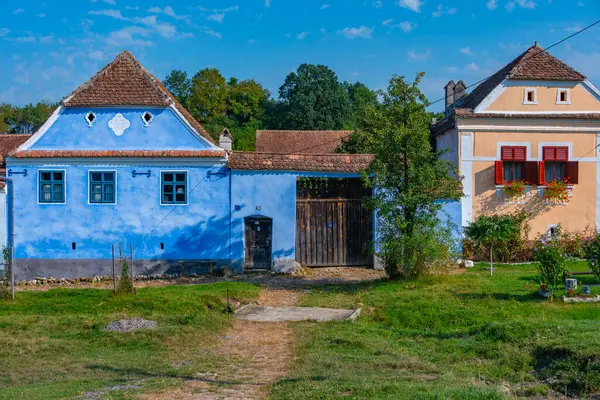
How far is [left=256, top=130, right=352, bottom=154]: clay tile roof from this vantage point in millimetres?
44312

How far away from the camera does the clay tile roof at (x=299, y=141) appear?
44.3 m

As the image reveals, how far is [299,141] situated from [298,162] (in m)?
23.8

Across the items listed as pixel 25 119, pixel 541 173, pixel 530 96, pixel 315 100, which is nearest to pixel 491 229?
pixel 541 173

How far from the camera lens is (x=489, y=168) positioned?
81.9 ft

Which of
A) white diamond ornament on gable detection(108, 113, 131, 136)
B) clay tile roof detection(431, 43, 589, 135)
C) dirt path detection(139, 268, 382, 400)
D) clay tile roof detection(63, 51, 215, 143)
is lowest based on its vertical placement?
dirt path detection(139, 268, 382, 400)

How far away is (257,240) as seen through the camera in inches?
876

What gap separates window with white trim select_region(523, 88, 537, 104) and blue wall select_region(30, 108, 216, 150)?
482 inches

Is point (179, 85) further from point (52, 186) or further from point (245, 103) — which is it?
point (52, 186)

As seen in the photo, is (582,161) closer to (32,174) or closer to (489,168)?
(489,168)

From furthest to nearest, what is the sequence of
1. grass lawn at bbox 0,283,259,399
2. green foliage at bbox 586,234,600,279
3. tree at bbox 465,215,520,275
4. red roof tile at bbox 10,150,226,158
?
red roof tile at bbox 10,150,226,158, tree at bbox 465,215,520,275, green foliage at bbox 586,234,600,279, grass lawn at bbox 0,283,259,399

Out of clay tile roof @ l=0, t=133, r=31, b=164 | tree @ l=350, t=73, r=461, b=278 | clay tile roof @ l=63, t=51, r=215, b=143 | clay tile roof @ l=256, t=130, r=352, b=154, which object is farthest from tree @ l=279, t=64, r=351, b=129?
tree @ l=350, t=73, r=461, b=278

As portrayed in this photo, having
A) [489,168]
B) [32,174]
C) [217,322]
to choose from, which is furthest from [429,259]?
[32,174]

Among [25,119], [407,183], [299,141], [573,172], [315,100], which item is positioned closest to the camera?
[407,183]

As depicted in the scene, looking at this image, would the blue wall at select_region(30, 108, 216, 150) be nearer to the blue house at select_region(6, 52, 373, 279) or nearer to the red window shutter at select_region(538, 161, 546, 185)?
the blue house at select_region(6, 52, 373, 279)
